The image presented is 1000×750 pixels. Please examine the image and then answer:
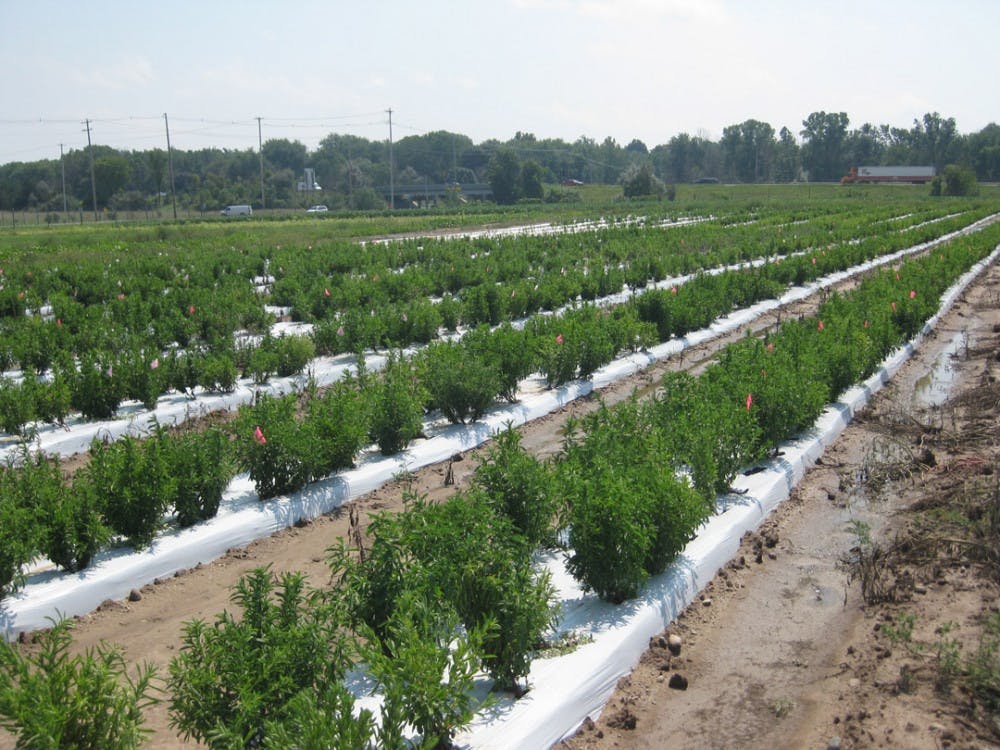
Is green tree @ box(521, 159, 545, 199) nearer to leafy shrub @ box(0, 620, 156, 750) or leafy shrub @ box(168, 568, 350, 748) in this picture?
leafy shrub @ box(168, 568, 350, 748)

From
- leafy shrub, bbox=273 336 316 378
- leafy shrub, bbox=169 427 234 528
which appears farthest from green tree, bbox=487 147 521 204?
leafy shrub, bbox=169 427 234 528

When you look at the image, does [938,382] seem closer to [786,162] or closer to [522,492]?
[522,492]

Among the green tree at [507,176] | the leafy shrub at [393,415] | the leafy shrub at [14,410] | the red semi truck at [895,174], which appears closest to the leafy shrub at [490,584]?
the leafy shrub at [393,415]

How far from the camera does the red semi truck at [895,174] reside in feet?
367

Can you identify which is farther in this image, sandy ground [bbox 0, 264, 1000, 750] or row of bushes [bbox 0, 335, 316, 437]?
row of bushes [bbox 0, 335, 316, 437]

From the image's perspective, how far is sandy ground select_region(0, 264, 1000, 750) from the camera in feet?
13.7

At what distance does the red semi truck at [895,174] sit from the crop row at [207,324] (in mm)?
101473

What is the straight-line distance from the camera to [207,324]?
13.4m

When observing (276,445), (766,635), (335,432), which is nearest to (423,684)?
(766,635)

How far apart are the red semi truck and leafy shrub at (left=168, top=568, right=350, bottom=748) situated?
123 m

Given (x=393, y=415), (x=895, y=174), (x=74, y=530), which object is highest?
(x=895, y=174)

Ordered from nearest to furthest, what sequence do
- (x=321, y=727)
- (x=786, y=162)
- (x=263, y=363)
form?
(x=321, y=727) < (x=263, y=363) < (x=786, y=162)

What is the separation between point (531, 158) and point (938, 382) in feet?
346

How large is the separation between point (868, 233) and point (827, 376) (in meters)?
28.4
